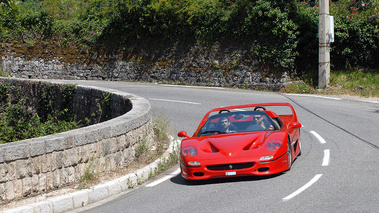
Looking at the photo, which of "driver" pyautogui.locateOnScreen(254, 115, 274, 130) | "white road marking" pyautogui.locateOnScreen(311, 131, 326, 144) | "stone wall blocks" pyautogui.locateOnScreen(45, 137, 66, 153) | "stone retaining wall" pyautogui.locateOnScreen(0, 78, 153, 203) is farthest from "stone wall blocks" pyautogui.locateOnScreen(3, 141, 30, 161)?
"white road marking" pyautogui.locateOnScreen(311, 131, 326, 144)

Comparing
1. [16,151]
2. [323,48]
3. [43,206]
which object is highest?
[323,48]

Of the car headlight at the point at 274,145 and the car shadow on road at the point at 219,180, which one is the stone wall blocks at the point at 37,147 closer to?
the car shadow on road at the point at 219,180

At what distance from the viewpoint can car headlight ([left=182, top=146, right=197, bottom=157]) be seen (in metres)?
7.62

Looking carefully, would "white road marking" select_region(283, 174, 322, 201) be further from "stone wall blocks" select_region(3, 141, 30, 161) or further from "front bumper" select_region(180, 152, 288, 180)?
"stone wall blocks" select_region(3, 141, 30, 161)

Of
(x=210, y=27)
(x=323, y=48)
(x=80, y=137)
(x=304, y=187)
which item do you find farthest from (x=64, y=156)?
(x=210, y=27)

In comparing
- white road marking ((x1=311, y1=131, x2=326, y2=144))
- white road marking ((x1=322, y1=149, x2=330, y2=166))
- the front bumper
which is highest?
the front bumper

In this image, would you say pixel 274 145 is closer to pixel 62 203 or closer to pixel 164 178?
pixel 164 178

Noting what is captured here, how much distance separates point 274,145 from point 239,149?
0.58 metres

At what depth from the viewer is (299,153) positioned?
914 centimetres

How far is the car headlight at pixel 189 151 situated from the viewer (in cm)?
762

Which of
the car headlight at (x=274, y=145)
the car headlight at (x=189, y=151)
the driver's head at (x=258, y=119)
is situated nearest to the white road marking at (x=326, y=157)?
the car headlight at (x=274, y=145)

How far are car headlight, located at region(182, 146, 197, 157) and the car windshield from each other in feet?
2.39

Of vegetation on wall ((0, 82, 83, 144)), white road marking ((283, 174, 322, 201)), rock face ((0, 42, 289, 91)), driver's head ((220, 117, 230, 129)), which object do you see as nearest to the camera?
white road marking ((283, 174, 322, 201))

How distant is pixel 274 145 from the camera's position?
7.44 meters
